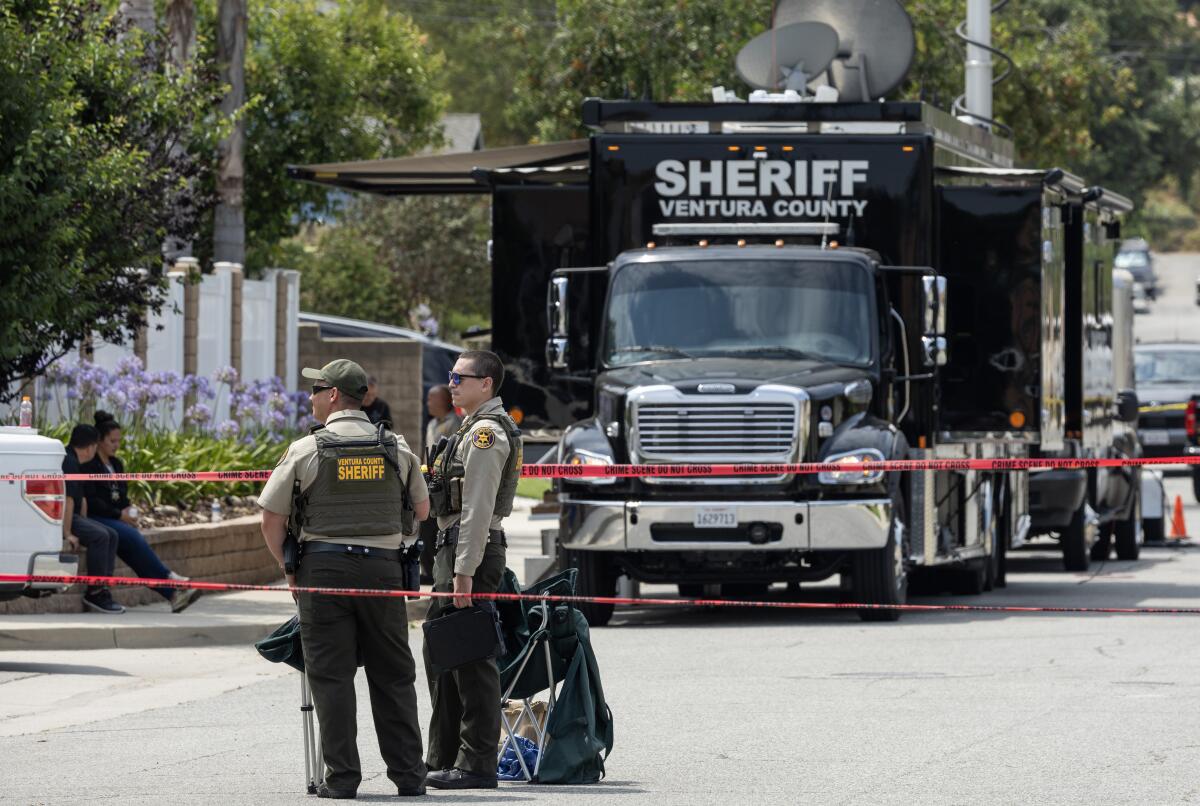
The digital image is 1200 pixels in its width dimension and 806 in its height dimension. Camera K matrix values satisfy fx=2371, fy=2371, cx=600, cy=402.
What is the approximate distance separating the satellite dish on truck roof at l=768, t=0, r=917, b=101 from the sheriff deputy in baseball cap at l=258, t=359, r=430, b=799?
37.8 ft

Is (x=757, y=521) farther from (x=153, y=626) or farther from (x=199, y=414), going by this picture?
(x=199, y=414)

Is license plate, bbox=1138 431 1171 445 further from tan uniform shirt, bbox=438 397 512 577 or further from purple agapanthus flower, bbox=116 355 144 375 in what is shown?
tan uniform shirt, bbox=438 397 512 577

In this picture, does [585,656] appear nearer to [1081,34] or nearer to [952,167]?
[952,167]

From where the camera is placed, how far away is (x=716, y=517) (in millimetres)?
15594

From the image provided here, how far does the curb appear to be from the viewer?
1437 cm

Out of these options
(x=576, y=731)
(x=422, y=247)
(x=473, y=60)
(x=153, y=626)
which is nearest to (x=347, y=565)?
(x=576, y=731)

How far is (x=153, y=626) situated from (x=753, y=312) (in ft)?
15.4

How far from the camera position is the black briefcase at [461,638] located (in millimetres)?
8938

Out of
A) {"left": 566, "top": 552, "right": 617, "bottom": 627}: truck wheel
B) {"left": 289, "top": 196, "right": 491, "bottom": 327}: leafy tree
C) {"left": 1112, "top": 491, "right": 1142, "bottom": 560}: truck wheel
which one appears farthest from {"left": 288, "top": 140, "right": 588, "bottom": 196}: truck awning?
{"left": 289, "top": 196, "right": 491, "bottom": 327}: leafy tree

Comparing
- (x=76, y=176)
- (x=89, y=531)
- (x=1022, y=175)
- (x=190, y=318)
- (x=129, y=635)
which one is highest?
Answer: (x=1022, y=175)

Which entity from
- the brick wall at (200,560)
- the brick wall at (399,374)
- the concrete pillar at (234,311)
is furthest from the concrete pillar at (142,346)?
the brick wall at (399,374)

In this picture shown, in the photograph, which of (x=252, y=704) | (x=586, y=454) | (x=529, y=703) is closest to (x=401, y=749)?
(x=529, y=703)

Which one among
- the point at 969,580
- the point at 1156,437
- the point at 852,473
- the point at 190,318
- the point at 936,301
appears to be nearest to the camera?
the point at 852,473

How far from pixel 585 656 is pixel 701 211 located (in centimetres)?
838
